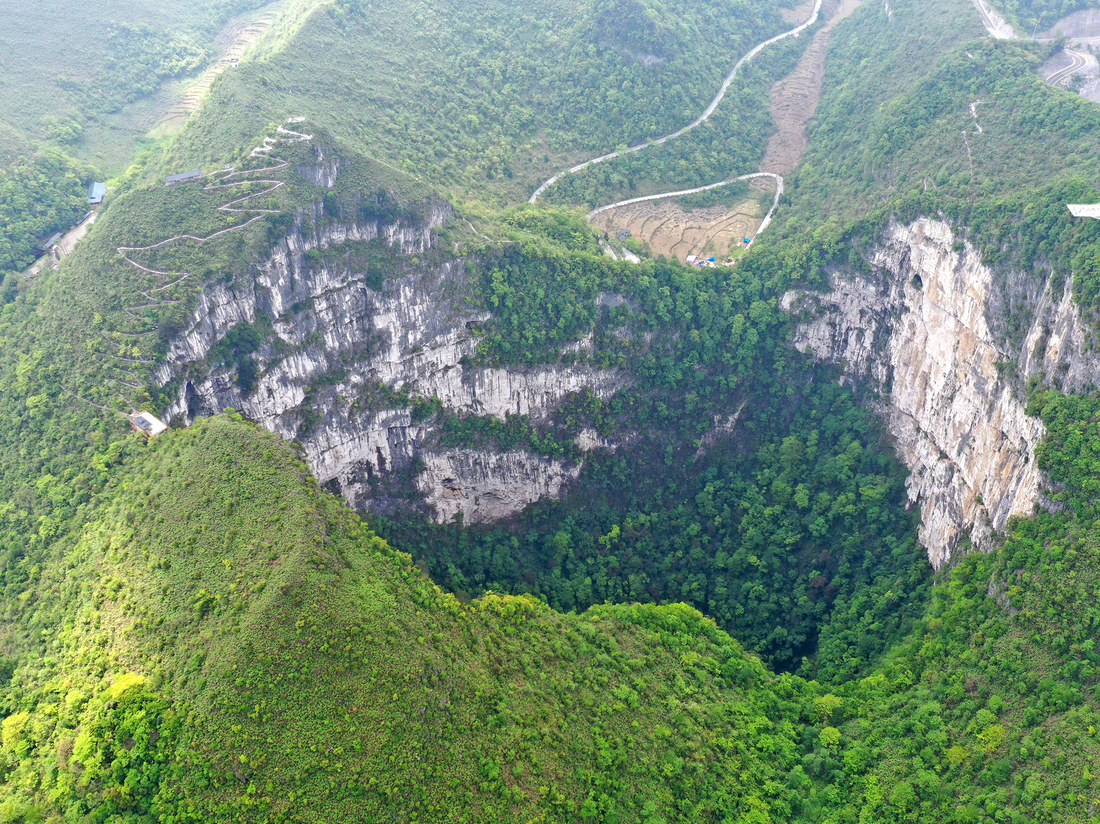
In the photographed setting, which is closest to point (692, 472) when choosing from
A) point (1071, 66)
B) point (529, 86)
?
point (529, 86)

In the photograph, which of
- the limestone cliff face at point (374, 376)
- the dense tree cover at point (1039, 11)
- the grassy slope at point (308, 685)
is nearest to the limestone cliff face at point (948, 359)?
the grassy slope at point (308, 685)

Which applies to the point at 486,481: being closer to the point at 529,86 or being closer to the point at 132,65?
the point at 529,86

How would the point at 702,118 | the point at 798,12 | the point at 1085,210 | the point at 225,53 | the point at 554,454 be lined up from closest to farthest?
the point at 1085,210 → the point at 554,454 → the point at 702,118 → the point at 225,53 → the point at 798,12

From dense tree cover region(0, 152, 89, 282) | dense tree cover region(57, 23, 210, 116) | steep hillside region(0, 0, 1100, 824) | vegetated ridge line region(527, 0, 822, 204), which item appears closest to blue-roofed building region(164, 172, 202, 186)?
steep hillside region(0, 0, 1100, 824)

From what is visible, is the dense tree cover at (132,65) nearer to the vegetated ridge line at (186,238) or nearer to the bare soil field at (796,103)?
the vegetated ridge line at (186,238)

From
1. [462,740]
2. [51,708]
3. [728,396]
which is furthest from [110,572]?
[728,396]

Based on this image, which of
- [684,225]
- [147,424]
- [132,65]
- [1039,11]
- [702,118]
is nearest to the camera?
[147,424]

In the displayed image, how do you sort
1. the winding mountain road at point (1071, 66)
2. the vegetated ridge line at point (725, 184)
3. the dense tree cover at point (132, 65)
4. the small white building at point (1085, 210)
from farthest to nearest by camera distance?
the dense tree cover at point (132, 65) < the vegetated ridge line at point (725, 184) < the winding mountain road at point (1071, 66) < the small white building at point (1085, 210)

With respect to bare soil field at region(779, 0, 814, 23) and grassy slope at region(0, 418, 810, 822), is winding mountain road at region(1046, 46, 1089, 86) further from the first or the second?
grassy slope at region(0, 418, 810, 822)
